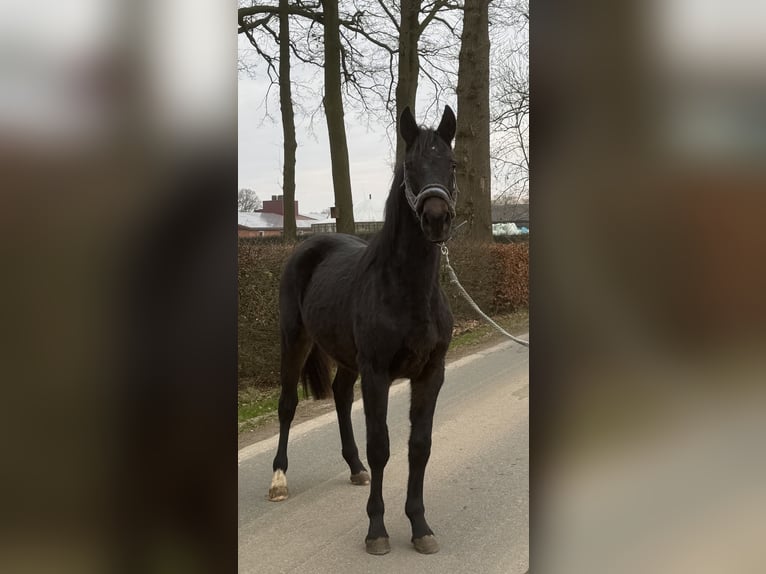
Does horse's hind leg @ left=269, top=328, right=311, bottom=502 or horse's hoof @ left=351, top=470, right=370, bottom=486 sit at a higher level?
horse's hind leg @ left=269, top=328, right=311, bottom=502

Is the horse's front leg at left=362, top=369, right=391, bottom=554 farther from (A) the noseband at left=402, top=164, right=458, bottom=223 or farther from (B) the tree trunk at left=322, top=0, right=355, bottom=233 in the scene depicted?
(B) the tree trunk at left=322, top=0, right=355, bottom=233

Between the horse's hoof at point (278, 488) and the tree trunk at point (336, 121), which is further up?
the tree trunk at point (336, 121)

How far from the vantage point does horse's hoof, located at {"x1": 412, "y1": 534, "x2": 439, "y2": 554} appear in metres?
3.04

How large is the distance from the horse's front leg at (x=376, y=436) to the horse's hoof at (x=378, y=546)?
0.04 meters

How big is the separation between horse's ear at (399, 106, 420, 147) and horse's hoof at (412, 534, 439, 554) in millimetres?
1822

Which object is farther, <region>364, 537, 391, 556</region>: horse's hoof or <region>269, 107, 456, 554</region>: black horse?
<region>364, 537, 391, 556</region>: horse's hoof

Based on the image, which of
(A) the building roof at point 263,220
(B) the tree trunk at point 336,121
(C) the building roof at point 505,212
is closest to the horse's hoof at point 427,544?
(A) the building roof at point 263,220

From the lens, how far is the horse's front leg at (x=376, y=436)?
125 inches

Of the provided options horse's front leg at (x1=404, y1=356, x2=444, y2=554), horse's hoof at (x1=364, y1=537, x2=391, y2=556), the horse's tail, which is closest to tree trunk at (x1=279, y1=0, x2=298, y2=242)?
the horse's tail

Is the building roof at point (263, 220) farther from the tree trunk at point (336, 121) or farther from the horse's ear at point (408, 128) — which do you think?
the horse's ear at point (408, 128)
